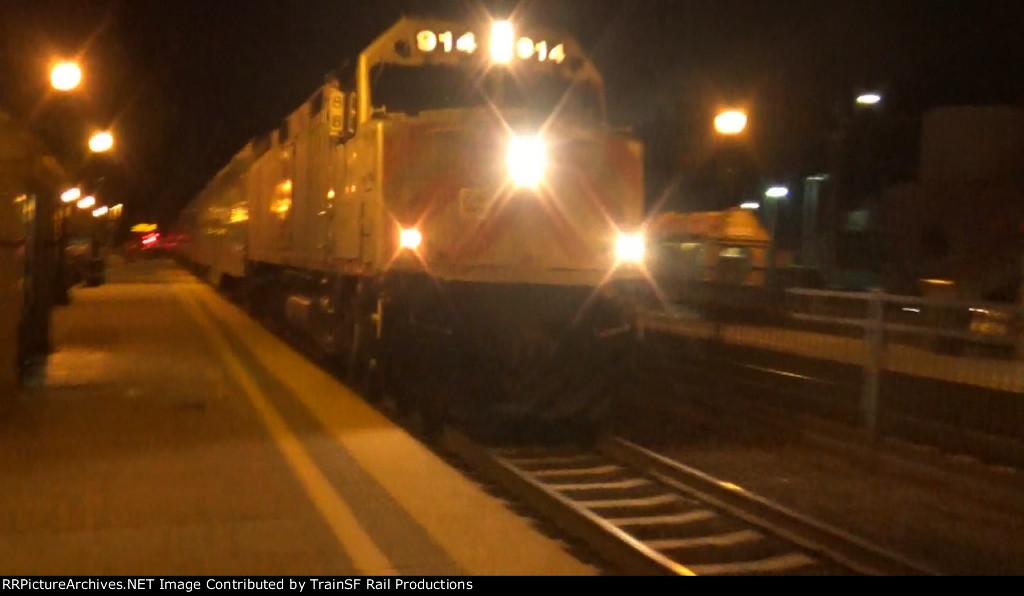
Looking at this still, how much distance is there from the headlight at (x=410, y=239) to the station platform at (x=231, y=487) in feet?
5.76

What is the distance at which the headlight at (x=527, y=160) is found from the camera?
491 inches

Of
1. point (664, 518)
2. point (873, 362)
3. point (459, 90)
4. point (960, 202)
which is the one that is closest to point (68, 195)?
point (459, 90)

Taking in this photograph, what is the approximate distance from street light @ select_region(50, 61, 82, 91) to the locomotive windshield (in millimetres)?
5527

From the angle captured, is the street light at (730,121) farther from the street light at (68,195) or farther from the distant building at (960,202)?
the street light at (68,195)

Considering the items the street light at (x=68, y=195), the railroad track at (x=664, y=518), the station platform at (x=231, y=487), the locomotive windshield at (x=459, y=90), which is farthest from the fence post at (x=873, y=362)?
the street light at (x=68, y=195)

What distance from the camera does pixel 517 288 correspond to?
12156mm

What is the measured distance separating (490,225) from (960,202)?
91.8 ft

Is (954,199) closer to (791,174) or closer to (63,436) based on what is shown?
(791,174)

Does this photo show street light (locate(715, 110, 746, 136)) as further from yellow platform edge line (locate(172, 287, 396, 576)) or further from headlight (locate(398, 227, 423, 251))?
headlight (locate(398, 227, 423, 251))

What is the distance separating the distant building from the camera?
32766mm

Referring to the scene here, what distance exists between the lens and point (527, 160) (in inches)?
492

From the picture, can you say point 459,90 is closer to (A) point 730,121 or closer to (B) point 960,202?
(A) point 730,121

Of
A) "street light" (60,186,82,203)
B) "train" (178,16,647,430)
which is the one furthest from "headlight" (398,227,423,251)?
"street light" (60,186,82,203)

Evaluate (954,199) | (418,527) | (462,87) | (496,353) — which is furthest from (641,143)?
(954,199)
